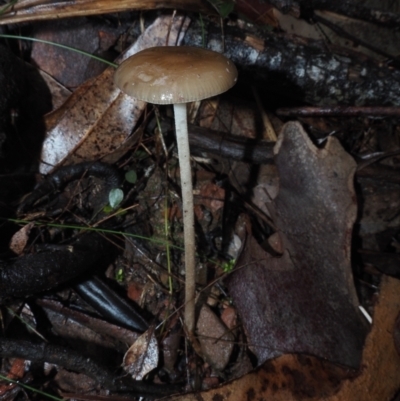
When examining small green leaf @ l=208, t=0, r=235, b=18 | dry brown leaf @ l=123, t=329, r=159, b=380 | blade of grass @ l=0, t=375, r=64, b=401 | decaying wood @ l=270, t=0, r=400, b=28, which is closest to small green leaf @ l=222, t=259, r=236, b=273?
dry brown leaf @ l=123, t=329, r=159, b=380

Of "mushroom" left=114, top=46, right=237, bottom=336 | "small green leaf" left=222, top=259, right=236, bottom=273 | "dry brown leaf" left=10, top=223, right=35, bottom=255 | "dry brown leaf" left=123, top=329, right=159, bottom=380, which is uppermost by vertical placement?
"mushroom" left=114, top=46, right=237, bottom=336

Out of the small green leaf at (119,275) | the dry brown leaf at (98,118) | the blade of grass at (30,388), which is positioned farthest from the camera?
the dry brown leaf at (98,118)

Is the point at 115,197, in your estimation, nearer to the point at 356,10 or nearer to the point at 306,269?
the point at 306,269

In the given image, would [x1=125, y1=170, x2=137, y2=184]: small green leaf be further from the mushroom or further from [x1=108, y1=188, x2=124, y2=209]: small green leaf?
the mushroom

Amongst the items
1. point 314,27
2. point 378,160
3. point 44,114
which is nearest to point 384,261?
point 378,160

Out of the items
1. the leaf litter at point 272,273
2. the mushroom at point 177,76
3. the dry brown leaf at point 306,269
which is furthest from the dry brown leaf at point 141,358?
the mushroom at point 177,76

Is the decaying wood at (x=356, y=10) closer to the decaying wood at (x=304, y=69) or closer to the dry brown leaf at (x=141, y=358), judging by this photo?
the decaying wood at (x=304, y=69)

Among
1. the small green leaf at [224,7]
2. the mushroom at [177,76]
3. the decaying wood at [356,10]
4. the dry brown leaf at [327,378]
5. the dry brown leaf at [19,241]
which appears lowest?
the dry brown leaf at [327,378]
